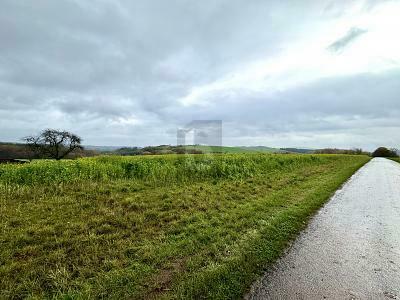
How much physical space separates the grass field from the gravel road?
379 mm

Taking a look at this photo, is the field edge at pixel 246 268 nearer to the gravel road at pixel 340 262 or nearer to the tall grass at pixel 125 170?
the gravel road at pixel 340 262

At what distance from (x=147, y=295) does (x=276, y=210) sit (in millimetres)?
5524

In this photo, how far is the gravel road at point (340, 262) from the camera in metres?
3.71

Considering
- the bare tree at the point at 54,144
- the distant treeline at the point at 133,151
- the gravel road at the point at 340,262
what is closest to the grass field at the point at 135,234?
the gravel road at the point at 340,262

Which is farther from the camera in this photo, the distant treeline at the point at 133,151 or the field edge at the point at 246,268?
the distant treeline at the point at 133,151

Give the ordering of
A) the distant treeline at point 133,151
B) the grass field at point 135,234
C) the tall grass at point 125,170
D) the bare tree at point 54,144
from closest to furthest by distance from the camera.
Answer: the grass field at point 135,234, the tall grass at point 125,170, the distant treeline at point 133,151, the bare tree at point 54,144

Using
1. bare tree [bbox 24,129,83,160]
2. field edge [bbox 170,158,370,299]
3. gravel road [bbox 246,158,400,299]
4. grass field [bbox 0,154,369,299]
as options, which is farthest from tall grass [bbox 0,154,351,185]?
bare tree [bbox 24,129,83,160]

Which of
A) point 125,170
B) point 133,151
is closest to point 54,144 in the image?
point 133,151

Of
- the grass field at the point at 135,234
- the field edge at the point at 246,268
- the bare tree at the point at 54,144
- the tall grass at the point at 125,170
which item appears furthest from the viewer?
the bare tree at the point at 54,144

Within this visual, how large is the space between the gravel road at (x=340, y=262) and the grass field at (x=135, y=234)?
38 cm

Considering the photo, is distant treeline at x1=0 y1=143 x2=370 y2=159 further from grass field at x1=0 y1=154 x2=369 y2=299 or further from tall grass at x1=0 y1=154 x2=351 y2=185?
grass field at x1=0 y1=154 x2=369 y2=299

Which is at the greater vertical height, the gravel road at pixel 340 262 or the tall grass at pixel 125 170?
the tall grass at pixel 125 170

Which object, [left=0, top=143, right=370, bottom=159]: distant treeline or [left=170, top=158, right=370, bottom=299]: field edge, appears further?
[left=0, top=143, right=370, bottom=159]: distant treeline

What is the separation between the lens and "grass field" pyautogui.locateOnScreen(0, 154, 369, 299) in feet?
12.7
